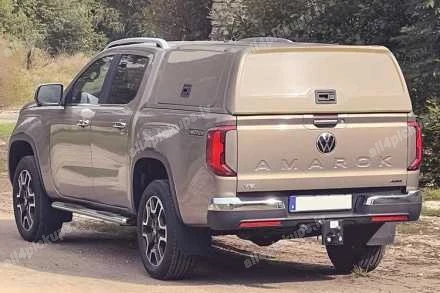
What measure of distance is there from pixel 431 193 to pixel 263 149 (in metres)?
6.64

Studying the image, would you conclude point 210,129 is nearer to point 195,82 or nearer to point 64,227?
point 195,82

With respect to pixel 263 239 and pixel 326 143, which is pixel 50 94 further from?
pixel 326 143

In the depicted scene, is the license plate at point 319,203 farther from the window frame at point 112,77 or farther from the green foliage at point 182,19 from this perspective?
the green foliage at point 182,19

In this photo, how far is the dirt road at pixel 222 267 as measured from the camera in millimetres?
8062

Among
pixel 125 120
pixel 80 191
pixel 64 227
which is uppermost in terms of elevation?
pixel 125 120

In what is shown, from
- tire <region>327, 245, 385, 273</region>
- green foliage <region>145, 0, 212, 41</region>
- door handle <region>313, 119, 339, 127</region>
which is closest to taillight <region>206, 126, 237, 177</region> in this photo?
door handle <region>313, 119, 339, 127</region>

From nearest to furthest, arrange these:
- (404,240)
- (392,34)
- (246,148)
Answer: (246,148)
(404,240)
(392,34)

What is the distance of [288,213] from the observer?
7.64m

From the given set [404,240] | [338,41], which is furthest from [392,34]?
[404,240]

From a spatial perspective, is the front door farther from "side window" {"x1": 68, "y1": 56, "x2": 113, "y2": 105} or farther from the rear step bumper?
the rear step bumper

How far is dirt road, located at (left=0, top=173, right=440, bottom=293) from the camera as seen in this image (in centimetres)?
806

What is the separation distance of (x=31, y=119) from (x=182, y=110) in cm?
290

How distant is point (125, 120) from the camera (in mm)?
8727

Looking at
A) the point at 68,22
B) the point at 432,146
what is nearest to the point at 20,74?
the point at 432,146
